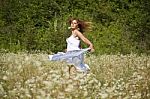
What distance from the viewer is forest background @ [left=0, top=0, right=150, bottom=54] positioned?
19.2 meters

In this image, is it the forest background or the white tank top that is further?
the forest background

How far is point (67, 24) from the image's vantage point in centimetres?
1948

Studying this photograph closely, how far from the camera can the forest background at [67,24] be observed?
1916 centimetres

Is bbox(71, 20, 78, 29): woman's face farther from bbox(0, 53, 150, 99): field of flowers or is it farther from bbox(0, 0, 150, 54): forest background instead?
bbox(0, 0, 150, 54): forest background

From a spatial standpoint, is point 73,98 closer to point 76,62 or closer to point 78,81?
point 78,81

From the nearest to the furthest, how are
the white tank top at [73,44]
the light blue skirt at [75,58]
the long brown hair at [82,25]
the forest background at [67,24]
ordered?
the light blue skirt at [75,58], the white tank top at [73,44], the long brown hair at [82,25], the forest background at [67,24]

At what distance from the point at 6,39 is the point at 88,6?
3374mm

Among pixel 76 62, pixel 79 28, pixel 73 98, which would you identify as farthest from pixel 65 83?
pixel 79 28

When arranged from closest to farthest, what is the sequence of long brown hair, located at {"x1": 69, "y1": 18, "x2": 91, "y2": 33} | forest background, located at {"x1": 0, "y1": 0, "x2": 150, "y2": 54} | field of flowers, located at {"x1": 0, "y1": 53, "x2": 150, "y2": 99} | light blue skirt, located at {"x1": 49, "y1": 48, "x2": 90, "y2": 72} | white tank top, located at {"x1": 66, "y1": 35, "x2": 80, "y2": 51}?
field of flowers, located at {"x1": 0, "y1": 53, "x2": 150, "y2": 99} < light blue skirt, located at {"x1": 49, "y1": 48, "x2": 90, "y2": 72} < white tank top, located at {"x1": 66, "y1": 35, "x2": 80, "y2": 51} < long brown hair, located at {"x1": 69, "y1": 18, "x2": 91, "y2": 33} < forest background, located at {"x1": 0, "y1": 0, "x2": 150, "y2": 54}

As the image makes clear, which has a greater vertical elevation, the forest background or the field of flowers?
the field of flowers

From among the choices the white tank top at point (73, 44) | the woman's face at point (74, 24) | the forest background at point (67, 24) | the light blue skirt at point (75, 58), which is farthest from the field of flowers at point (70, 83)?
the forest background at point (67, 24)

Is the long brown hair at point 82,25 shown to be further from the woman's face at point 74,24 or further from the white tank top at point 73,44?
the white tank top at point 73,44

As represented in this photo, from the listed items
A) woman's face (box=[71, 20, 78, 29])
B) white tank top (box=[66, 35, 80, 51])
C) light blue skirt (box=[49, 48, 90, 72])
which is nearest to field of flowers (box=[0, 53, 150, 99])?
light blue skirt (box=[49, 48, 90, 72])

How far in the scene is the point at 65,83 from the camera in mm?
6684
